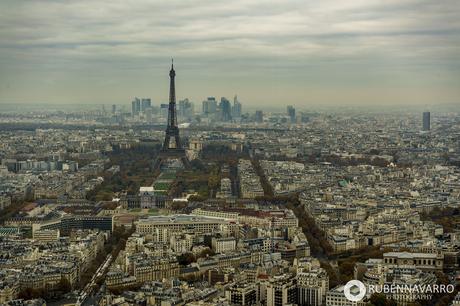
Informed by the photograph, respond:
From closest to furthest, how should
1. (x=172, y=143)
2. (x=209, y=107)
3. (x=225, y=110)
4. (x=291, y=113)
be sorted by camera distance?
(x=172, y=143), (x=291, y=113), (x=209, y=107), (x=225, y=110)

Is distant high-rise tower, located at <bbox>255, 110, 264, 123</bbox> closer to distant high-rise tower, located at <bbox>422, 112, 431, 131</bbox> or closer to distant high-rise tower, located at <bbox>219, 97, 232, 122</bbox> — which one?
distant high-rise tower, located at <bbox>219, 97, 232, 122</bbox>

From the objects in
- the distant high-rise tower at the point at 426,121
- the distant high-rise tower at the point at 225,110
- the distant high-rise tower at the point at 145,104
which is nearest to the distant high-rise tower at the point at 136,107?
the distant high-rise tower at the point at 145,104

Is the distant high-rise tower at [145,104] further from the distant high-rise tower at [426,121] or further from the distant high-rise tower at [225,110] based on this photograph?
the distant high-rise tower at [426,121]

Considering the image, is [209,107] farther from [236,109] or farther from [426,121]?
[426,121]

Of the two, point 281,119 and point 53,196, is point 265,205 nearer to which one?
point 53,196

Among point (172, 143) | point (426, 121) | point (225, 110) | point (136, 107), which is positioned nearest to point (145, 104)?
point (136, 107)

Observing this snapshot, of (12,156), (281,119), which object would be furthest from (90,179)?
(281,119)

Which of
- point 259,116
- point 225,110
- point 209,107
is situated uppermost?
point 209,107

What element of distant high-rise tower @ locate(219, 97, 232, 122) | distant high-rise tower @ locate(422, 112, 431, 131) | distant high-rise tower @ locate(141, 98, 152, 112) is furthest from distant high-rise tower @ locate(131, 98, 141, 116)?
distant high-rise tower @ locate(422, 112, 431, 131)
